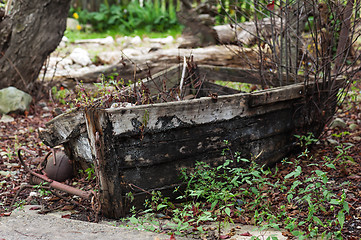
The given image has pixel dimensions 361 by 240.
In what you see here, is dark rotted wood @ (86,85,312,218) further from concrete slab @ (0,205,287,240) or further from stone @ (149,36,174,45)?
stone @ (149,36,174,45)

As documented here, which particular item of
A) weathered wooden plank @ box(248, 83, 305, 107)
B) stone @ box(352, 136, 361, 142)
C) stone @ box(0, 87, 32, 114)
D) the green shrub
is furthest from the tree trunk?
the green shrub

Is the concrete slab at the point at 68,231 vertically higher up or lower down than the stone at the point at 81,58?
lower down

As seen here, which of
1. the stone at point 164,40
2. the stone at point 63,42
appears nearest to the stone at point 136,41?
the stone at point 164,40

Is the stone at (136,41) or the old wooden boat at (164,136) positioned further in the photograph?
the stone at (136,41)

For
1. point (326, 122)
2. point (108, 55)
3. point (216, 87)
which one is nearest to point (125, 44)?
point (108, 55)

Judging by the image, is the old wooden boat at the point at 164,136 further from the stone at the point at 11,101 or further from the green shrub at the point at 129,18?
the green shrub at the point at 129,18

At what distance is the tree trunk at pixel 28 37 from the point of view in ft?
22.5

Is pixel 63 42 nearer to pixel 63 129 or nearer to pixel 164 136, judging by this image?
pixel 63 129

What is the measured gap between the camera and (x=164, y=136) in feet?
11.7

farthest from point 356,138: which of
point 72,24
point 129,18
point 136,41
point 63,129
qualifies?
point 72,24

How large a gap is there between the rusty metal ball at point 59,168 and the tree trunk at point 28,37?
10.3 ft

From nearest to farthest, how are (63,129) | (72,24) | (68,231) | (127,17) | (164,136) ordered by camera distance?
(68,231) < (164,136) < (63,129) < (72,24) < (127,17)

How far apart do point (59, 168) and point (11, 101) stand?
298cm

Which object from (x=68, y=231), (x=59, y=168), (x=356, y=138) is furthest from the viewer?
(x=356, y=138)
